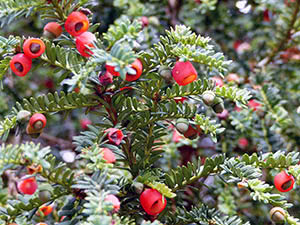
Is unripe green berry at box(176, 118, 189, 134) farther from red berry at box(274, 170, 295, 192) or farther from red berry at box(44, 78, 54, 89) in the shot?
red berry at box(44, 78, 54, 89)

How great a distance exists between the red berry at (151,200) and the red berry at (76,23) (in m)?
0.30

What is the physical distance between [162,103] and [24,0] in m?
0.31

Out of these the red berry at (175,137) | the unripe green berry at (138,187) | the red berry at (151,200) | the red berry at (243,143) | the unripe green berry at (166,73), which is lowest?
the red berry at (243,143)

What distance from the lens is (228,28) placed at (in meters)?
1.48

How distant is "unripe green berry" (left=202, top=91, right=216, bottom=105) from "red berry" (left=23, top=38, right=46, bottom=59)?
290mm

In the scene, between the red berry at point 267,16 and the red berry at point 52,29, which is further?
the red berry at point 267,16

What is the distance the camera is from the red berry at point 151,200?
0.62 metres

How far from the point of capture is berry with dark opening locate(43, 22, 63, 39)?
69 centimetres

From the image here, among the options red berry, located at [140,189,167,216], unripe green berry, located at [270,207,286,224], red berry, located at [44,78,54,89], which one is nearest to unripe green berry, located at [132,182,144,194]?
red berry, located at [140,189,167,216]

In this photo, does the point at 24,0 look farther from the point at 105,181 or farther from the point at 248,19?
the point at 248,19

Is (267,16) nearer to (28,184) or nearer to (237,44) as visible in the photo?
(237,44)

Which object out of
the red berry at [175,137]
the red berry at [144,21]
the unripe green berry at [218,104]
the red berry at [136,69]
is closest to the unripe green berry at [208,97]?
the unripe green berry at [218,104]

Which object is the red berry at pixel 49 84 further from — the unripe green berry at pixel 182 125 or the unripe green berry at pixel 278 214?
the unripe green berry at pixel 278 214

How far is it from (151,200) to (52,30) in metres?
0.35
